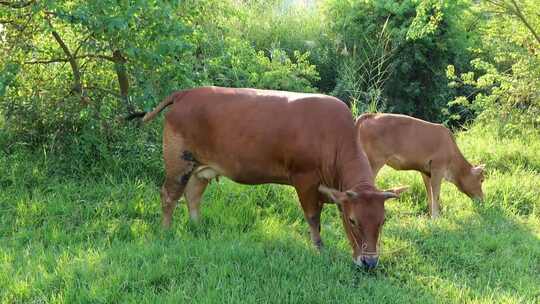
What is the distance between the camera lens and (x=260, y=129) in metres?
5.64

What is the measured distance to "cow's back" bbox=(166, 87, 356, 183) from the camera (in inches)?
217

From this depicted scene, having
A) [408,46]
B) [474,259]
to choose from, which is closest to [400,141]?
[474,259]

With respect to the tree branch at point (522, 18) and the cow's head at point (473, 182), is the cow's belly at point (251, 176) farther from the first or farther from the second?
the tree branch at point (522, 18)

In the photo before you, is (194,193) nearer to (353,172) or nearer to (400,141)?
(353,172)

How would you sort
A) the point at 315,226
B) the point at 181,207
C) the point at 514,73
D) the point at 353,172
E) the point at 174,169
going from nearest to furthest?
the point at 353,172, the point at 315,226, the point at 174,169, the point at 181,207, the point at 514,73

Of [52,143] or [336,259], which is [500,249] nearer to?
[336,259]

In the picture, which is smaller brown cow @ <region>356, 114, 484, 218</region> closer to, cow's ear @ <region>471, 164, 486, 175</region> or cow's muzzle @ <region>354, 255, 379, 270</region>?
cow's ear @ <region>471, 164, 486, 175</region>

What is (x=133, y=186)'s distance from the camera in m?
7.00

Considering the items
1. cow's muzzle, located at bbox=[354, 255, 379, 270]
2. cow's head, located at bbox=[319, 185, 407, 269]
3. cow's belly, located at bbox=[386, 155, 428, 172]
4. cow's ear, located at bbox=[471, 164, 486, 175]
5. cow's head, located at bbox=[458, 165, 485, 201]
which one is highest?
cow's head, located at bbox=[319, 185, 407, 269]

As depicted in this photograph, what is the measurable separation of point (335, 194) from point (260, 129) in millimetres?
1039

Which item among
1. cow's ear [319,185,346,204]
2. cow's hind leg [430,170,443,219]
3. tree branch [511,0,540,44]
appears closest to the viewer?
cow's ear [319,185,346,204]

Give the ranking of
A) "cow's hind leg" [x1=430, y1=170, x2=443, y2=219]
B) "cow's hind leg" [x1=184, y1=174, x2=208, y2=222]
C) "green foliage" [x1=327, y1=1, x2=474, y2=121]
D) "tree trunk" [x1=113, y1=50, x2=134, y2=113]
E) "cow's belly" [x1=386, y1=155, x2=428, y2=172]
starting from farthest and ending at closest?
"green foliage" [x1=327, y1=1, x2=474, y2=121] < "cow's belly" [x1=386, y1=155, x2=428, y2=172] < "cow's hind leg" [x1=430, y1=170, x2=443, y2=219] < "tree trunk" [x1=113, y1=50, x2=134, y2=113] < "cow's hind leg" [x1=184, y1=174, x2=208, y2=222]

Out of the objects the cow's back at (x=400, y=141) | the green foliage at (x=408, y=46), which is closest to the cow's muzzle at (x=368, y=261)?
the cow's back at (x=400, y=141)

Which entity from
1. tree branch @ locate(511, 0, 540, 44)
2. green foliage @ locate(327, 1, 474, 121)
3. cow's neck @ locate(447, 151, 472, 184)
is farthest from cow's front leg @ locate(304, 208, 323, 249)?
green foliage @ locate(327, 1, 474, 121)
